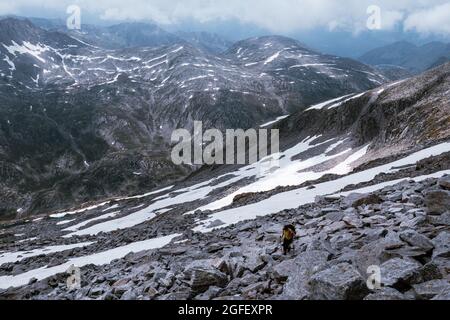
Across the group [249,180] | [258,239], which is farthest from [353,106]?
[258,239]

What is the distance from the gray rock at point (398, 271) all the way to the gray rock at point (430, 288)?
0.39 meters

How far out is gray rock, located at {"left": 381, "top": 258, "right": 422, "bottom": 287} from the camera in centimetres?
1168

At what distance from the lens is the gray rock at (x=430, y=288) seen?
10.8 metres

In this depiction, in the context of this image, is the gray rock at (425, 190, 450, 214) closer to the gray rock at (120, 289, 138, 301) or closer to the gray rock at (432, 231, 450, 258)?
the gray rock at (432, 231, 450, 258)

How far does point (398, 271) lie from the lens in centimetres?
1195

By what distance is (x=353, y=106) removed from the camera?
97.4 metres

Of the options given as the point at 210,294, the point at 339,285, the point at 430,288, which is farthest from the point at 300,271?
the point at 430,288

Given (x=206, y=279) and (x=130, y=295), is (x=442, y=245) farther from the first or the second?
(x=130, y=295)

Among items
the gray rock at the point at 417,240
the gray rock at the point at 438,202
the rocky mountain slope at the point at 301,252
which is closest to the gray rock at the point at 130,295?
the rocky mountain slope at the point at 301,252

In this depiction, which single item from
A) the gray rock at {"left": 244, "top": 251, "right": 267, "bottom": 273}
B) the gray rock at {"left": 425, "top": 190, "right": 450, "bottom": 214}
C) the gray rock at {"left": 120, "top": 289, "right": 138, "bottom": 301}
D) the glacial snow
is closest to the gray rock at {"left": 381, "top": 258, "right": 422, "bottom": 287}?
the gray rock at {"left": 244, "top": 251, "right": 267, "bottom": 273}

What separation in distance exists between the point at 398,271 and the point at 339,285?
1807 millimetres

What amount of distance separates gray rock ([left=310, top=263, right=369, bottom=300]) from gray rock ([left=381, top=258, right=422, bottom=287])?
74 cm

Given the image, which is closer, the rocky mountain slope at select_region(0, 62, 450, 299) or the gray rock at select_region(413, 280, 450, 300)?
the gray rock at select_region(413, 280, 450, 300)
